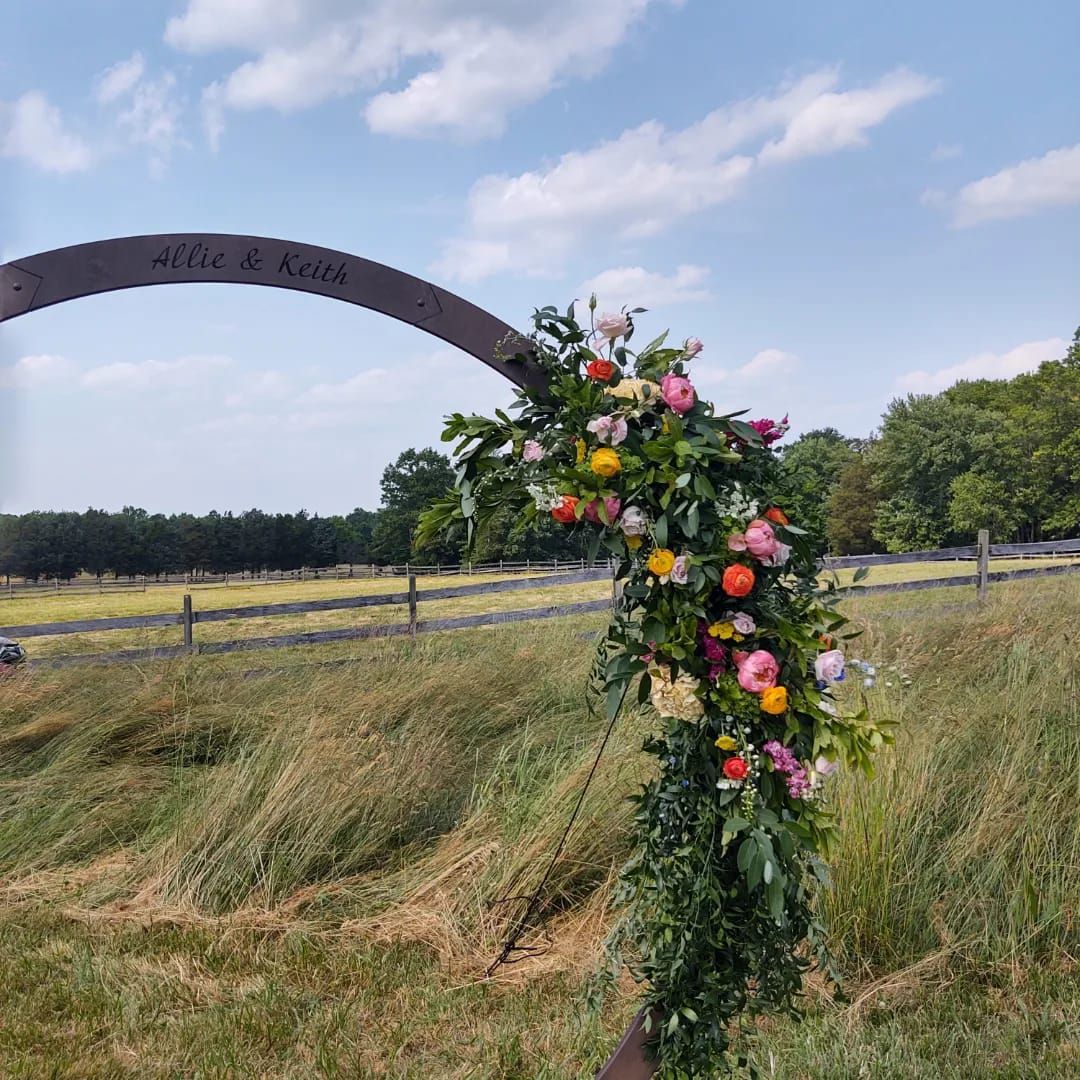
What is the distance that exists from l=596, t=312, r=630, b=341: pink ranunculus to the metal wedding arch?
0.91 m

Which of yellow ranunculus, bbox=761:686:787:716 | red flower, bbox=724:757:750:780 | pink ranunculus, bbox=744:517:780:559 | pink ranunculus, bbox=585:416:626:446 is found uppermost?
pink ranunculus, bbox=585:416:626:446

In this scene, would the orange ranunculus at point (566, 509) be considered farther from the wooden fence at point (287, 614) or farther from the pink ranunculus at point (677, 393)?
the wooden fence at point (287, 614)

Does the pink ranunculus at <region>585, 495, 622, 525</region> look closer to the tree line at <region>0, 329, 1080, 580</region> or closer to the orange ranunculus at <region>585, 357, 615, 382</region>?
the orange ranunculus at <region>585, 357, 615, 382</region>

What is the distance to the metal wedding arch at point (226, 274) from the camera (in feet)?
10.6

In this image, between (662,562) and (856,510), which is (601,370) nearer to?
(662,562)

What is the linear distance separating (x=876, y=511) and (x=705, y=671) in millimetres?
54895

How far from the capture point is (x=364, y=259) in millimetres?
3352

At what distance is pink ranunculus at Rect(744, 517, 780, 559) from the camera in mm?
2023

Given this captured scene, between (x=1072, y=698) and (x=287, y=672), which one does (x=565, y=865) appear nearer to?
(x=1072, y=698)

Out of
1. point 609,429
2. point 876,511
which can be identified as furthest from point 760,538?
point 876,511

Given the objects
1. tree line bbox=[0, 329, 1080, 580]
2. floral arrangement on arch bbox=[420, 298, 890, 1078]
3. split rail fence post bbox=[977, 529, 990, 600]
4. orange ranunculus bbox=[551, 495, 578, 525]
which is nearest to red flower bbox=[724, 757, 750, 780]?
floral arrangement on arch bbox=[420, 298, 890, 1078]

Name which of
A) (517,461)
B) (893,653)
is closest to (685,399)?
(517,461)

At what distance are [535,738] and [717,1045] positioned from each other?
2770 millimetres

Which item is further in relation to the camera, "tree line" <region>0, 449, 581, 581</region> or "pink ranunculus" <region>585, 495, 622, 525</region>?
"tree line" <region>0, 449, 581, 581</region>
